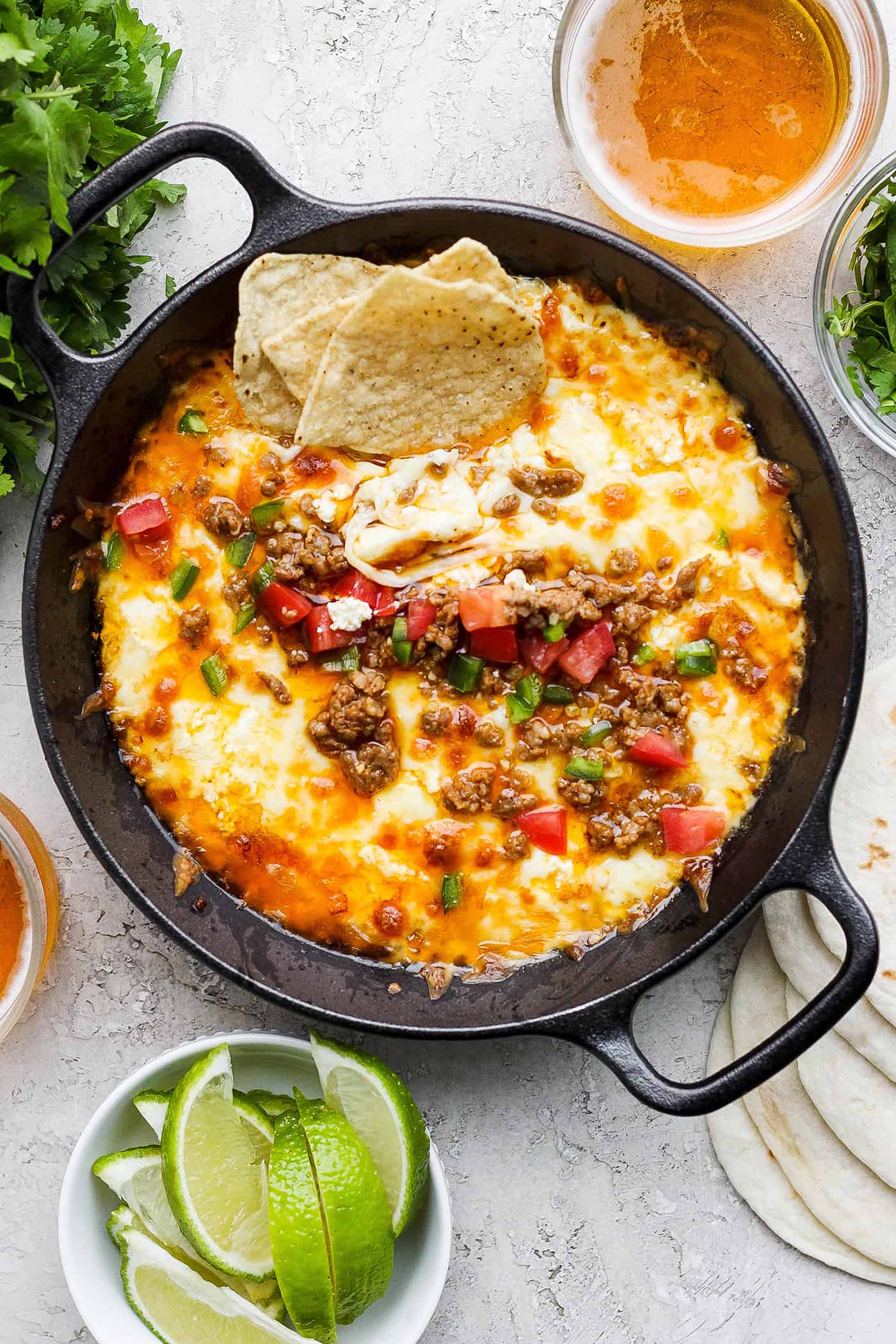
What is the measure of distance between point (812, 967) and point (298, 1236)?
1626 mm

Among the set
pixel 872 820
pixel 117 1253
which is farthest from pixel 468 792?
pixel 117 1253

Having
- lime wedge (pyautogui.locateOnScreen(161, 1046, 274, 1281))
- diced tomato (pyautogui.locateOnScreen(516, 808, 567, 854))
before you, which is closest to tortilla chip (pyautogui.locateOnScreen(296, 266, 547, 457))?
diced tomato (pyautogui.locateOnScreen(516, 808, 567, 854))

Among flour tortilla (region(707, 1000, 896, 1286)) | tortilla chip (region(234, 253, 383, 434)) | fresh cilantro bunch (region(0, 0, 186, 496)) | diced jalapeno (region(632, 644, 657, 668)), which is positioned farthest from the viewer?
flour tortilla (region(707, 1000, 896, 1286))

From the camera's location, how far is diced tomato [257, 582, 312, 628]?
3.25 metres

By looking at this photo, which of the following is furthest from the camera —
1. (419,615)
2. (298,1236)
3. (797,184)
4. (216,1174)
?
(797,184)

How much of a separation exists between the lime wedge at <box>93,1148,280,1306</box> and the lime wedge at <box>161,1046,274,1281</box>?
0.46 ft

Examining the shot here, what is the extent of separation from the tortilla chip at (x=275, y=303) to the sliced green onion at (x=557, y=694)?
1.06 m

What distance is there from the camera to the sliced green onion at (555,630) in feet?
10.4

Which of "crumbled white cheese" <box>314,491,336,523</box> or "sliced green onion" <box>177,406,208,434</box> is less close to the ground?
"sliced green onion" <box>177,406,208,434</box>

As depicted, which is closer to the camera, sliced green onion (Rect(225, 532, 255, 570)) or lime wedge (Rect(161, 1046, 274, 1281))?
lime wedge (Rect(161, 1046, 274, 1281))

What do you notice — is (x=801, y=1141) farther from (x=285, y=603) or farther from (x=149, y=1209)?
(x=285, y=603)

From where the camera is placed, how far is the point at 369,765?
3217mm

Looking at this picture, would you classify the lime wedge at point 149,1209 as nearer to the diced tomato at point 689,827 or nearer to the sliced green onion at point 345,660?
the sliced green onion at point 345,660

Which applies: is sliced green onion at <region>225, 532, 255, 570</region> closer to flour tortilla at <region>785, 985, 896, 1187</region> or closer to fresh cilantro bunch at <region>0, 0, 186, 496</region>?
fresh cilantro bunch at <region>0, 0, 186, 496</region>
